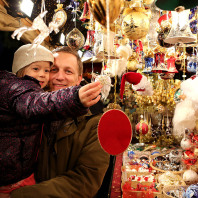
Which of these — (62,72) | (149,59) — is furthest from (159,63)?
(62,72)

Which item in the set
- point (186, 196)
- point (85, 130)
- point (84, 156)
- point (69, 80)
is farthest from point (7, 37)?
point (186, 196)

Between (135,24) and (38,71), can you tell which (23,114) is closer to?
(38,71)

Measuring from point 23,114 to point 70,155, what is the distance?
470 mm

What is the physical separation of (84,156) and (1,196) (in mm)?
398

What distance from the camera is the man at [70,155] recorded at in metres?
1.01

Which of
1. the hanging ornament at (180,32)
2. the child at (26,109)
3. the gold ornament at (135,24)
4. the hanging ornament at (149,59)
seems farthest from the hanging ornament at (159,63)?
the child at (26,109)

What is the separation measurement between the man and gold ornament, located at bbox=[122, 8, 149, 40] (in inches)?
13.7

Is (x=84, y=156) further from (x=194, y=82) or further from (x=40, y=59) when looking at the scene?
(x=194, y=82)

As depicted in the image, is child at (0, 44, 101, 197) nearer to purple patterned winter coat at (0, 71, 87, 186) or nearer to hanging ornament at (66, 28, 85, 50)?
purple patterned winter coat at (0, 71, 87, 186)

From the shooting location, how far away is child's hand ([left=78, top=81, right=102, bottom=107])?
1.90 ft

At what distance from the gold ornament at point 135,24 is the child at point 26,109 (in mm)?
391

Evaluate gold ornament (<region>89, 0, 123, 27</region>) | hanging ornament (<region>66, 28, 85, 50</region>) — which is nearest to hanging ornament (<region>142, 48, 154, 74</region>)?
hanging ornament (<region>66, 28, 85, 50</region>)

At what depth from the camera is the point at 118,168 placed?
271 centimetres

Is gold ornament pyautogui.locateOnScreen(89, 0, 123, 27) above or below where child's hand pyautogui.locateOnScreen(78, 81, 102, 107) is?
above
